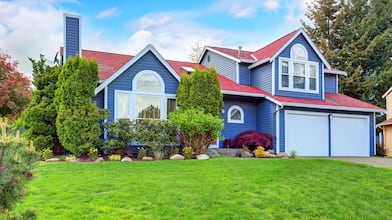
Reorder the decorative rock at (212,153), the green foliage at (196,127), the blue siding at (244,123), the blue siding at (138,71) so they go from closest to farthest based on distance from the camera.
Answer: the green foliage at (196,127)
the decorative rock at (212,153)
the blue siding at (138,71)
the blue siding at (244,123)

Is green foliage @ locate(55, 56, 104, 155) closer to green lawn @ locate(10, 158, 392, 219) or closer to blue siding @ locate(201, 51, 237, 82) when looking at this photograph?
green lawn @ locate(10, 158, 392, 219)

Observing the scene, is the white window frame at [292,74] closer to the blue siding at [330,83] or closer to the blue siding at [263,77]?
the blue siding at [263,77]

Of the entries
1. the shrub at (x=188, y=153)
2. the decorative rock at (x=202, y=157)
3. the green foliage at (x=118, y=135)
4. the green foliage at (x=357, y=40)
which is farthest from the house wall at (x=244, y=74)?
the green foliage at (x=357, y=40)

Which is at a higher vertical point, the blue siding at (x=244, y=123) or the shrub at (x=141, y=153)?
the blue siding at (x=244, y=123)

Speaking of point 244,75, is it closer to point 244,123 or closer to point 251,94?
point 251,94

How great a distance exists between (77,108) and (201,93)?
189 inches

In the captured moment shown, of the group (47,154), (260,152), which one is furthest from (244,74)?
(47,154)

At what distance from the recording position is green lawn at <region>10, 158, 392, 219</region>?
6180 millimetres

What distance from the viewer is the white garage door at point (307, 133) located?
16422mm

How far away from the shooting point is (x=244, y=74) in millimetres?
18734

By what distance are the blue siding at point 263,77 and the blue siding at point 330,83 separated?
476cm

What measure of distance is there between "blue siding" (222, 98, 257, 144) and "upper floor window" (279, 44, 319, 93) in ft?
5.77

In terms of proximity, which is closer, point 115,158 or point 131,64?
point 115,158

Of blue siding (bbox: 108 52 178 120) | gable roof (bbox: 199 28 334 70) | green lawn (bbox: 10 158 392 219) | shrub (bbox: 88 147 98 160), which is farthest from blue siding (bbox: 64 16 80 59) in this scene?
gable roof (bbox: 199 28 334 70)
